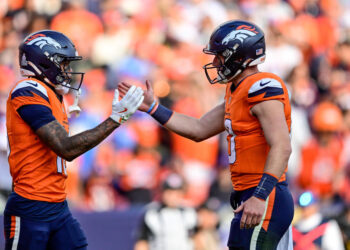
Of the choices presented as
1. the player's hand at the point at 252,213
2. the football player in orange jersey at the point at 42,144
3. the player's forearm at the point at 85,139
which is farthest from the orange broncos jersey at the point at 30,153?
the player's hand at the point at 252,213

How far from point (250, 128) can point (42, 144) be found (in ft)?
4.49

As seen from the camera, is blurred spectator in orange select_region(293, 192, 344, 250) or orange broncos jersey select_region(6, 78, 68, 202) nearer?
orange broncos jersey select_region(6, 78, 68, 202)

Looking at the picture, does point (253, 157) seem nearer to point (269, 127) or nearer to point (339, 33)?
point (269, 127)

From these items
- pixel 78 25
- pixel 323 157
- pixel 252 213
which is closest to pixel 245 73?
pixel 252 213

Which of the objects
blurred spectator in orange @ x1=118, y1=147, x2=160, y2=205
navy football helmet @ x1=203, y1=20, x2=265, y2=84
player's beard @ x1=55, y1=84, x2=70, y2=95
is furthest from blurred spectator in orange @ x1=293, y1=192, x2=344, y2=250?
player's beard @ x1=55, y1=84, x2=70, y2=95

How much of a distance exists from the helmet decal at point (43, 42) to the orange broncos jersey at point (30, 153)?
0.87 feet

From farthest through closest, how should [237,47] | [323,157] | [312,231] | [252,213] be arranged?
[323,157] → [312,231] → [237,47] → [252,213]

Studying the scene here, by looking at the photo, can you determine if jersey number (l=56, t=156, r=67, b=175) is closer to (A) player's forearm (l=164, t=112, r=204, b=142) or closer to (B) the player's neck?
(A) player's forearm (l=164, t=112, r=204, b=142)

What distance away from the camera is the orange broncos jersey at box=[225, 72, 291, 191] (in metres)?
4.28

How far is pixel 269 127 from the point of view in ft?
13.7

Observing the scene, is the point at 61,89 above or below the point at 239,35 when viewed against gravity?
below

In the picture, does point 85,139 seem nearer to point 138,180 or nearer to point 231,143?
point 231,143

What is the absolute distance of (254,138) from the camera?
436 cm

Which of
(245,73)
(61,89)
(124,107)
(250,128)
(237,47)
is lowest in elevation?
(250,128)
